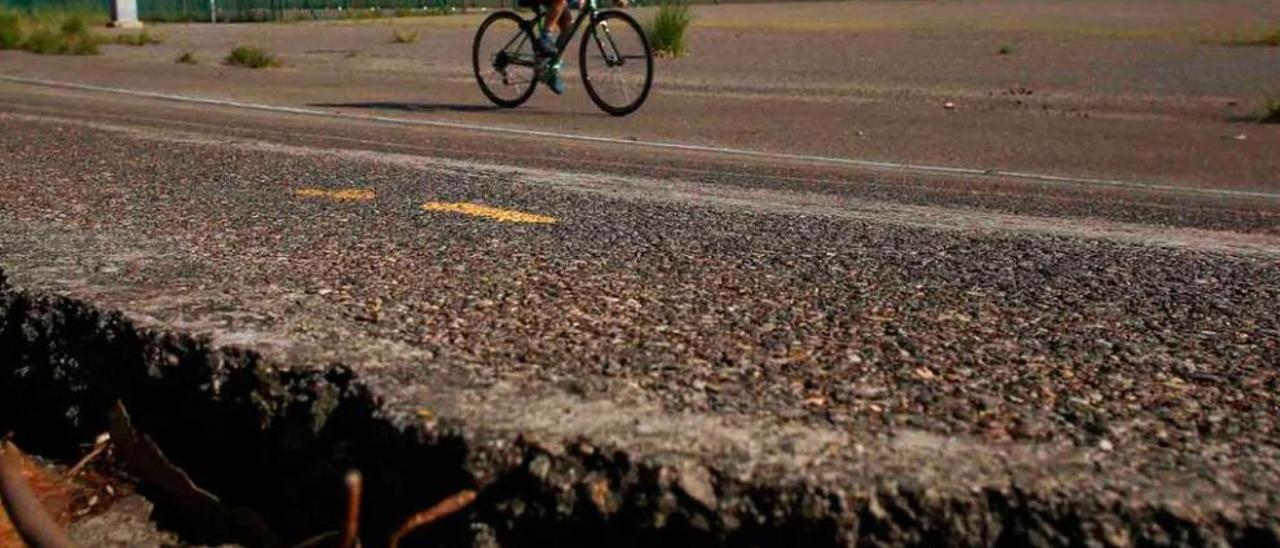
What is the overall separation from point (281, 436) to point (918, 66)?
18437 mm

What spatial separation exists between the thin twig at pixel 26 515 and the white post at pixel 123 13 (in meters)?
37.4

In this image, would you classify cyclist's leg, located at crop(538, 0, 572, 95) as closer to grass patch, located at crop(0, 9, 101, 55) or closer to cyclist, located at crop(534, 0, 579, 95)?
cyclist, located at crop(534, 0, 579, 95)

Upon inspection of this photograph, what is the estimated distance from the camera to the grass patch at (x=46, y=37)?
79.9 ft

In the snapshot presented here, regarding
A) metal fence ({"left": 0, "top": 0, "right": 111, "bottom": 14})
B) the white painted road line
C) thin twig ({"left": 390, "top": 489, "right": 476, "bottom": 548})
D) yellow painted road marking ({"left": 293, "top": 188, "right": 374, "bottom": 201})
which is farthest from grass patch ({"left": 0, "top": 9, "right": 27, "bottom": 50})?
thin twig ({"left": 390, "top": 489, "right": 476, "bottom": 548})

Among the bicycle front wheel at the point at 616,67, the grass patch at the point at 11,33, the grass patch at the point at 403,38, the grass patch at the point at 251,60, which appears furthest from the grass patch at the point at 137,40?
the bicycle front wheel at the point at 616,67

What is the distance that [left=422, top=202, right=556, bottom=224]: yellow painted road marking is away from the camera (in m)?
5.10

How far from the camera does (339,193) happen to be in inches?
225

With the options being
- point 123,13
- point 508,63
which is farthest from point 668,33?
point 123,13

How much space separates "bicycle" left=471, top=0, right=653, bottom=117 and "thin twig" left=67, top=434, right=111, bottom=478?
35.9ft

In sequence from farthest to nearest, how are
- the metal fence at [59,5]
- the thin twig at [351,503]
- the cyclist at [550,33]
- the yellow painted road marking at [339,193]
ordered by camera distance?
the metal fence at [59,5], the cyclist at [550,33], the yellow painted road marking at [339,193], the thin twig at [351,503]

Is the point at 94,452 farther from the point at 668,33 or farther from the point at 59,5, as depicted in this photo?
the point at 59,5

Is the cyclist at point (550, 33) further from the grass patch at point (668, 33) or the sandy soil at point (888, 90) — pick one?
the grass patch at point (668, 33)

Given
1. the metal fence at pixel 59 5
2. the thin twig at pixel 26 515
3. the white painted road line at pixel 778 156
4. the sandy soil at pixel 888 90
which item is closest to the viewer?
the thin twig at pixel 26 515

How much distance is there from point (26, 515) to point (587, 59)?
11817mm
